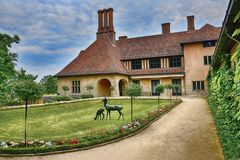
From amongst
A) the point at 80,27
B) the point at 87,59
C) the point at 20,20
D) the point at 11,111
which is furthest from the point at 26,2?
the point at 87,59

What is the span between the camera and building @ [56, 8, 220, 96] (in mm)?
35594

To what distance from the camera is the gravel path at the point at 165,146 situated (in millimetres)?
9180

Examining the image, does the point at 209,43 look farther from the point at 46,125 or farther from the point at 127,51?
the point at 46,125

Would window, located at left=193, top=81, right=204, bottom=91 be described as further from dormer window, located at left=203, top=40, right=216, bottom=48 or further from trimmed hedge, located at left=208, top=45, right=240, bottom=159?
trimmed hedge, located at left=208, top=45, right=240, bottom=159

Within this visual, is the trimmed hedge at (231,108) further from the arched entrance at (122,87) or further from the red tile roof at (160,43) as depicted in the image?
the arched entrance at (122,87)

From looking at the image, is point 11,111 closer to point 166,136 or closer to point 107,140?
point 107,140

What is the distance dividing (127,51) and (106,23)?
17.7ft

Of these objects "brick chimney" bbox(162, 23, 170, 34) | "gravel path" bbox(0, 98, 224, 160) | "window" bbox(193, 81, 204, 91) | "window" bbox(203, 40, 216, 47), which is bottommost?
"gravel path" bbox(0, 98, 224, 160)

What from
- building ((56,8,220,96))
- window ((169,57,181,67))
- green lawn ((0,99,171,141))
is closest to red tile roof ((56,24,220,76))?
building ((56,8,220,96))

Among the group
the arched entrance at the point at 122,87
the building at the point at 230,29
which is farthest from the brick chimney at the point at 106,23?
the building at the point at 230,29

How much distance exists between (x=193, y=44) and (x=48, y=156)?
2959 centimetres

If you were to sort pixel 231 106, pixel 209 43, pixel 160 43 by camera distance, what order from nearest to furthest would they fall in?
1. pixel 231 106
2. pixel 209 43
3. pixel 160 43

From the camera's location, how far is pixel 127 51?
41.3 m

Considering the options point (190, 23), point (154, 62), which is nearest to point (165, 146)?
point (154, 62)
